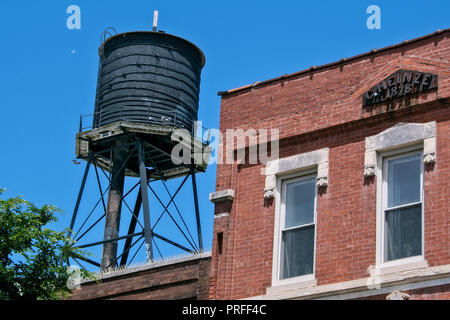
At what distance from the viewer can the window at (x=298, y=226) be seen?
17.4 meters

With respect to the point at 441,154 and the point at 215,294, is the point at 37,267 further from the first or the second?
the point at 441,154

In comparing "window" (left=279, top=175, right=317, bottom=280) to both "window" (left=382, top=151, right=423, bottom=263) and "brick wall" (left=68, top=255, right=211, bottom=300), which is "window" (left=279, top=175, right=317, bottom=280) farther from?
"brick wall" (left=68, top=255, right=211, bottom=300)

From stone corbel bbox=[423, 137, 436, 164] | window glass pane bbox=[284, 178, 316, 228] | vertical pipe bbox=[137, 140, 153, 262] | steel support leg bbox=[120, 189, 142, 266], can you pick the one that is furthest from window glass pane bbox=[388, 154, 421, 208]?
steel support leg bbox=[120, 189, 142, 266]

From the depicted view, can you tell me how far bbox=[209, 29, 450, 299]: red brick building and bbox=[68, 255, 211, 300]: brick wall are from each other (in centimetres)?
199

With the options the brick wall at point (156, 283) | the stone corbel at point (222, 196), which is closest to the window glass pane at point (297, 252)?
the stone corbel at point (222, 196)

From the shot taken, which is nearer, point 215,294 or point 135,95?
point 215,294

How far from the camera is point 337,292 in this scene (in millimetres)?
16359

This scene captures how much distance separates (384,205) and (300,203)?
175 centimetres

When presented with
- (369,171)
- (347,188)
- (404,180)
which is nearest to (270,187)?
(347,188)

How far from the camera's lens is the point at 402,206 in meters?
16.5

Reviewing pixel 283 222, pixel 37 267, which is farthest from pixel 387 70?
pixel 37 267

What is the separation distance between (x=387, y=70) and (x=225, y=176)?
12.2ft

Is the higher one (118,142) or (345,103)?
(118,142)
